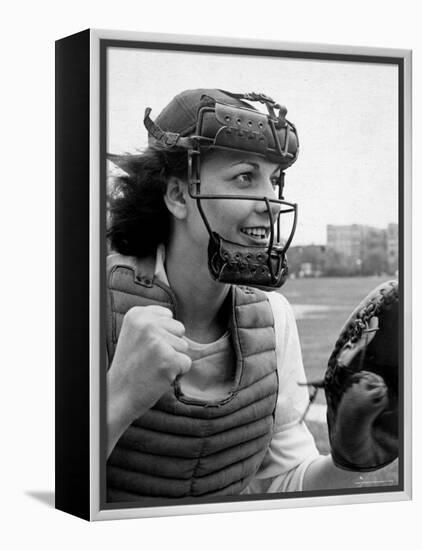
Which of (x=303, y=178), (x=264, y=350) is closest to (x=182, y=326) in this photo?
(x=264, y=350)

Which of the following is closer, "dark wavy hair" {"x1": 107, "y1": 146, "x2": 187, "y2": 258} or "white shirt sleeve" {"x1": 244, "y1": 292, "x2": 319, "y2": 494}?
"dark wavy hair" {"x1": 107, "y1": 146, "x2": 187, "y2": 258}

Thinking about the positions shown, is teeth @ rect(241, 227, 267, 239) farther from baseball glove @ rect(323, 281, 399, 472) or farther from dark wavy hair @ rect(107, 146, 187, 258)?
baseball glove @ rect(323, 281, 399, 472)

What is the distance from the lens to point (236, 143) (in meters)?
8.12

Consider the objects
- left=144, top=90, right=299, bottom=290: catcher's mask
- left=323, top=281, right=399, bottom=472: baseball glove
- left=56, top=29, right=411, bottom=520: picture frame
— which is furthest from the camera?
left=323, top=281, right=399, bottom=472: baseball glove

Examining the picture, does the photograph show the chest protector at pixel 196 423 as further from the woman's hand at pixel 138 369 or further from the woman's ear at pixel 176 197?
the woman's ear at pixel 176 197

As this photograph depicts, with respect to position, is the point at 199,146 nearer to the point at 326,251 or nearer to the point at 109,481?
the point at 326,251

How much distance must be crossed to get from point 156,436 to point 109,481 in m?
0.33

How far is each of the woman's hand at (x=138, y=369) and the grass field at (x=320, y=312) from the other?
831mm

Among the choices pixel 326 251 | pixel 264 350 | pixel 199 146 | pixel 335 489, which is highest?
pixel 199 146

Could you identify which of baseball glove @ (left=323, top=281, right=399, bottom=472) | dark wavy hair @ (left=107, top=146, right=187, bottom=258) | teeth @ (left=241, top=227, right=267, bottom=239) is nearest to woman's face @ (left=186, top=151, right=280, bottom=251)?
teeth @ (left=241, top=227, right=267, bottom=239)

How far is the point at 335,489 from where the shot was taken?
866 cm

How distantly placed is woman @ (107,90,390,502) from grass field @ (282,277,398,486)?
6.0 inches

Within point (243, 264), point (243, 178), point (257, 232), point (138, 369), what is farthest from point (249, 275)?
point (138, 369)

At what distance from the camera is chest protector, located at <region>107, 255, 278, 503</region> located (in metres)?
7.98
